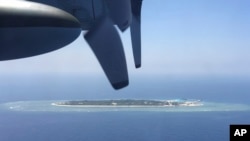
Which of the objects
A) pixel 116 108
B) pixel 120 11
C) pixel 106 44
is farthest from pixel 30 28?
pixel 116 108

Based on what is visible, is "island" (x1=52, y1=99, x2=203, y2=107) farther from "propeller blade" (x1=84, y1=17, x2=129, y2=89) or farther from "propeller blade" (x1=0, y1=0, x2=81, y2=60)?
"propeller blade" (x1=0, y1=0, x2=81, y2=60)

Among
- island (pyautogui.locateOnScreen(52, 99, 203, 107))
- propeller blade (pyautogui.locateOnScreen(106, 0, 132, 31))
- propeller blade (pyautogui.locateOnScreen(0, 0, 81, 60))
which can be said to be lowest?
propeller blade (pyautogui.locateOnScreen(0, 0, 81, 60))

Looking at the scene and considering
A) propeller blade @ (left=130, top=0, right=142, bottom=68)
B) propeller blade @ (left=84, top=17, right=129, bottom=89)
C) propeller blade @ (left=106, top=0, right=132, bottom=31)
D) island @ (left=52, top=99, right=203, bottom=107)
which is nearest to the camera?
propeller blade @ (left=106, top=0, right=132, bottom=31)

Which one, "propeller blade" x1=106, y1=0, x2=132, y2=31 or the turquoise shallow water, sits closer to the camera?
"propeller blade" x1=106, y1=0, x2=132, y2=31

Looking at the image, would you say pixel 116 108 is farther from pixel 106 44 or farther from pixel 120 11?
pixel 120 11

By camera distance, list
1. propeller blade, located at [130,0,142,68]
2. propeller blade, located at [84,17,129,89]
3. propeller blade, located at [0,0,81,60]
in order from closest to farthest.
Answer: propeller blade, located at [0,0,81,60], propeller blade, located at [84,17,129,89], propeller blade, located at [130,0,142,68]

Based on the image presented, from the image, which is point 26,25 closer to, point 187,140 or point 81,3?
Answer: point 81,3

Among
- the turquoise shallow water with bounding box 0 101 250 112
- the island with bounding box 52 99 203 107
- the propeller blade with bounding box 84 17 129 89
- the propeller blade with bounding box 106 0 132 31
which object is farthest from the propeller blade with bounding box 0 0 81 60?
the turquoise shallow water with bounding box 0 101 250 112

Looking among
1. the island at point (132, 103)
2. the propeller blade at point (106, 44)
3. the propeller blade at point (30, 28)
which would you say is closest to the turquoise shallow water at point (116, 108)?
the island at point (132, 103)
